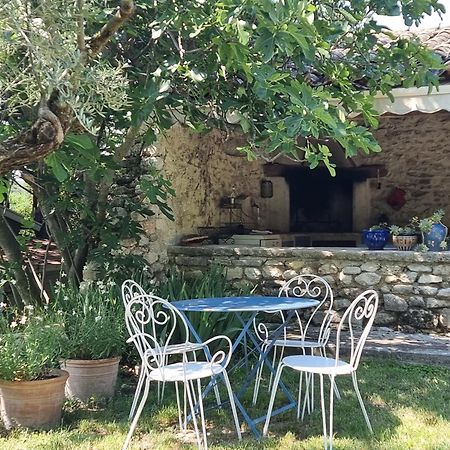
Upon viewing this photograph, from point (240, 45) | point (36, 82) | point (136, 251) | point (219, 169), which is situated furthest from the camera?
point (219, 169)

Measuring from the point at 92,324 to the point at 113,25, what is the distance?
8.02 feet

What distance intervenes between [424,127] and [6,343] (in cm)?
829

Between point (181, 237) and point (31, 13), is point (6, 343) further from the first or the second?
point (181, 237)

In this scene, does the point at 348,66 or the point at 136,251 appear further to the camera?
the point at 136,251

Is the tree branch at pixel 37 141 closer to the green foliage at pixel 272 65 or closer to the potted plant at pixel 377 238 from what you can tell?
the green foliage at pixel 272 65

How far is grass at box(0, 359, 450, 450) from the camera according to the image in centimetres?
382

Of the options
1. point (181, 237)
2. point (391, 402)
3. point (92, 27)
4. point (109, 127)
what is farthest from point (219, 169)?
point (391, 402)

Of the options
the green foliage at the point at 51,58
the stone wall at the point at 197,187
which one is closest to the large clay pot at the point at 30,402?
the green foliage at the point at 51,58

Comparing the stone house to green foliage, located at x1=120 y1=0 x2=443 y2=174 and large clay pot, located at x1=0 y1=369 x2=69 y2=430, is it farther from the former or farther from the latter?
large clay pot, located at x1=0 y1=369 x2=69 y2=430

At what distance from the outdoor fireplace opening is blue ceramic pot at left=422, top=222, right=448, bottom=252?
4005 mm

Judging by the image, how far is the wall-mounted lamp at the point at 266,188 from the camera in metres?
10.5

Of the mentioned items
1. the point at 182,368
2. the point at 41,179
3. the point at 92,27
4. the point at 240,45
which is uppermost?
the point at 92,27

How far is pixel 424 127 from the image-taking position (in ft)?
33.7

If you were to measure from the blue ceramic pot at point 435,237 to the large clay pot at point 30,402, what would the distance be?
4613 mm
